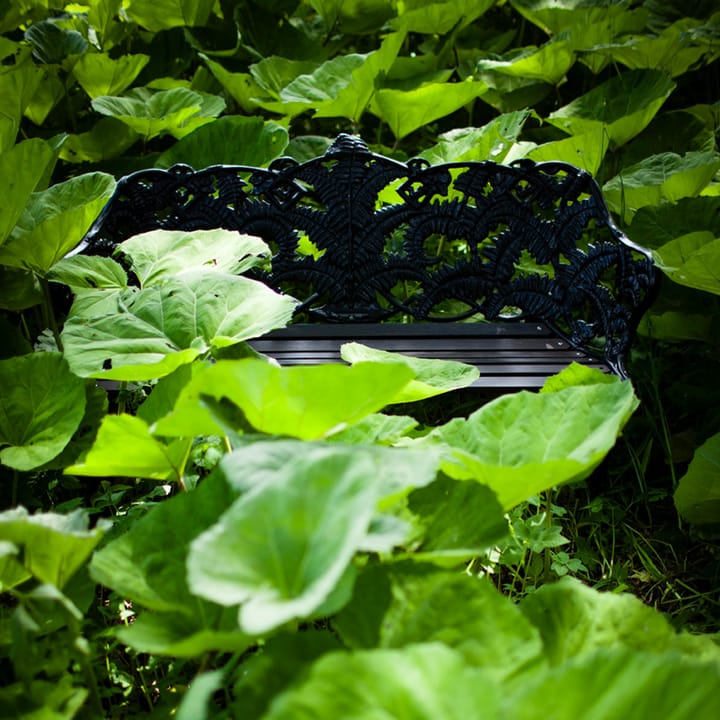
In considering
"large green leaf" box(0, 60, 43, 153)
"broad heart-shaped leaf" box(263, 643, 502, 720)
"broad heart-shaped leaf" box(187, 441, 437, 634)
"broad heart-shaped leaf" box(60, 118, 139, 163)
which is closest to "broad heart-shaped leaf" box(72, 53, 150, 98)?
"broad heart-shaped leaf" box(60, 118, 139, 163)

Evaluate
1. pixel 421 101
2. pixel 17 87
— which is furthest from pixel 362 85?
pixel 17 87

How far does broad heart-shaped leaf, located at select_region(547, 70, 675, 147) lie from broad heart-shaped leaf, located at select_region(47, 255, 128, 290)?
131cm

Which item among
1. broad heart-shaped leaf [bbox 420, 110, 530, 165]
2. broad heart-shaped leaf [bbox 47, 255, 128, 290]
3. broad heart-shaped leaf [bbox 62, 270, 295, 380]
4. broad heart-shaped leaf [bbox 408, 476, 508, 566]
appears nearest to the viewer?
broad heart-shaped leaf [bbox 408, 476, 508, 566]

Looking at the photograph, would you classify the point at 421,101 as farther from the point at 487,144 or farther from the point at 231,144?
the point at 231,144

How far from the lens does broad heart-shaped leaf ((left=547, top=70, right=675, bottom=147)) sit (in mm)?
2225

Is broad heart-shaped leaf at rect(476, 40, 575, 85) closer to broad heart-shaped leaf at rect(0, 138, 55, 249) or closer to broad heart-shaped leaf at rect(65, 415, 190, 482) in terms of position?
broad heart-shaped leaf at rect(0, 138, 55, 249)

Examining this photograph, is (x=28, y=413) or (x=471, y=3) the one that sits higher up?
(x=471, y=3)

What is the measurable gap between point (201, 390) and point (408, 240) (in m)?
1.24

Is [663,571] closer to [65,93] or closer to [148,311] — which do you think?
[148,311]

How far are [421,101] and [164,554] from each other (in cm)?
167

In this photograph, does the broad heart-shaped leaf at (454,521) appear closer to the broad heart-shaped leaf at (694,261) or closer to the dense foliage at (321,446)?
the dense foliage at (321,446)

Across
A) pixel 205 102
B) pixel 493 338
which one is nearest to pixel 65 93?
pixel 205 102

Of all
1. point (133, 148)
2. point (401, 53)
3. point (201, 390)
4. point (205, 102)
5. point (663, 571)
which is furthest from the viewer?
point (401, 53)

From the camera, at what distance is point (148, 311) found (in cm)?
115
